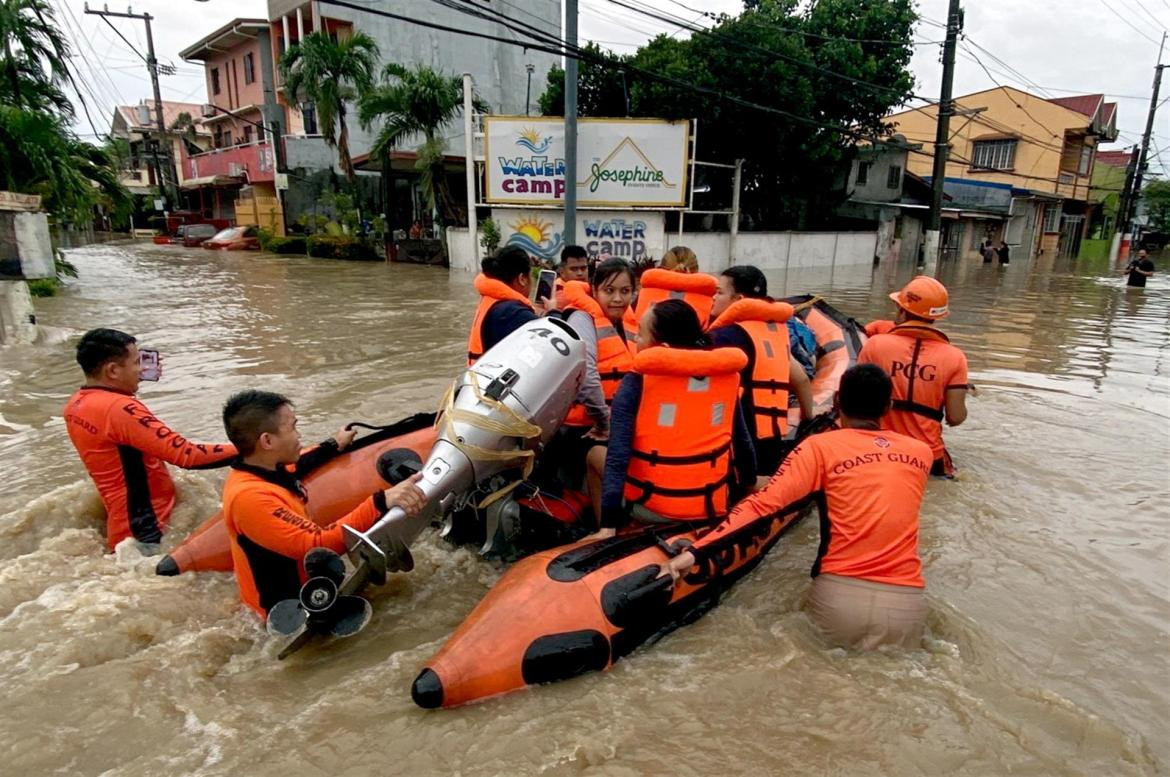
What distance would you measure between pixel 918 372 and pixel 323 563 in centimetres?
341

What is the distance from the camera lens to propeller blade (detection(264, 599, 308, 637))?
259 cm

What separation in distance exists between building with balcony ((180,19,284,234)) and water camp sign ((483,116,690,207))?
14728 mm

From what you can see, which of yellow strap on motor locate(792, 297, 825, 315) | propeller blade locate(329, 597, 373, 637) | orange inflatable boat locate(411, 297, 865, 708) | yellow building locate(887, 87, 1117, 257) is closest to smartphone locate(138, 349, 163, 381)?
propeller blade locate(329, 597, 373, 637)

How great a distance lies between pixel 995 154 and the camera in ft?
110

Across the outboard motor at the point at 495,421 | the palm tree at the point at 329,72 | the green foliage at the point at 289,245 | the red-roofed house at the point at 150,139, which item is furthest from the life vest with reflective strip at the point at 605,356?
the red-roofed house at the point at 150,139

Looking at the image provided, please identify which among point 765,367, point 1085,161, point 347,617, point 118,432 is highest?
point 1085,161

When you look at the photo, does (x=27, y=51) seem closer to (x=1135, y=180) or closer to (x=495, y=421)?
(x=495, y=421)

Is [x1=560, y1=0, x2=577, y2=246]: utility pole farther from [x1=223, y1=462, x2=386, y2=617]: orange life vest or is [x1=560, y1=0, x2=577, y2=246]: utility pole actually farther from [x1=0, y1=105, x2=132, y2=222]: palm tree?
[x1=0, y1=105, x2=132, y2=222]: palm tree

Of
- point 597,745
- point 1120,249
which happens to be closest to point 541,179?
point 597,745

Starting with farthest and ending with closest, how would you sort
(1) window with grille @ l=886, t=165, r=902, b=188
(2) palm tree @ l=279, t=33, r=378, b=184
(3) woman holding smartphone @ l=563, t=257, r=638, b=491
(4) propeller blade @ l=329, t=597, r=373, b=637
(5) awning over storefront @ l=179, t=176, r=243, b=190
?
(5) awning over storefront @ l=179, t=176, r=243, b=190, (1) window with grille @ l=886, t=165, r=902, b=188, (2) palm tree @ l=279, t=33, r=378, b=184, (3) woman holding smartphone @ l=563, t=257, r=638, b=491, (4) propeller blade @ l=329, t=597, r=373, b=637

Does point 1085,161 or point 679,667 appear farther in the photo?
point 1085,161

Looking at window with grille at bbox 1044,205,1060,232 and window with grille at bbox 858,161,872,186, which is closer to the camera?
window with grille at bbox 858,161,872,186

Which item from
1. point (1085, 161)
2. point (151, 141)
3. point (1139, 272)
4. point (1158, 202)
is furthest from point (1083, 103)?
point (151, 141)

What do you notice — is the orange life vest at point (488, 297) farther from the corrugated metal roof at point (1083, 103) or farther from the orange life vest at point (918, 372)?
the corrugated metal roof at point (1083, 103)
